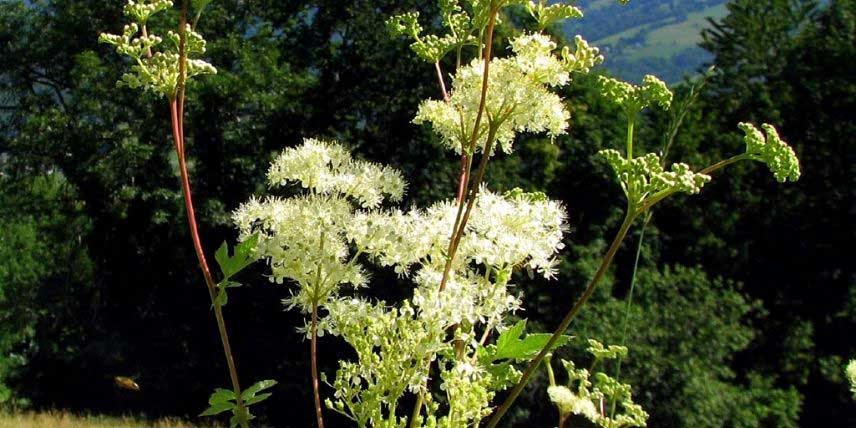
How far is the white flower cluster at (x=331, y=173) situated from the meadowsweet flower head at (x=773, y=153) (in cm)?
68

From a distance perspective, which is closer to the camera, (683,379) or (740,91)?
(683,379)

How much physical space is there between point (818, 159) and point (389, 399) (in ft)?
65.2

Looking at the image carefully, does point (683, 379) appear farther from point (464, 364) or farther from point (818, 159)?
point (464, 364)

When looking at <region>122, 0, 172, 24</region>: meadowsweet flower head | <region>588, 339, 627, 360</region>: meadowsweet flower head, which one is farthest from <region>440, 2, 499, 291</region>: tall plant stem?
<region>122, 0, 172, 24</region>: meadowsweet flower head

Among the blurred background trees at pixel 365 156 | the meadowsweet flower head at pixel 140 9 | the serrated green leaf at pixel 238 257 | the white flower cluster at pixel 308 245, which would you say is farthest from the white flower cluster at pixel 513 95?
the blurred background trees at pixel 365 156

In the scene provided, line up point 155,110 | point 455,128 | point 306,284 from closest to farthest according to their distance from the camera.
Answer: point 306,284
point 455,128
point 155,110

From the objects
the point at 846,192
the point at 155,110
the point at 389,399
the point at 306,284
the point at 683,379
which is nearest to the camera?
the point at 389,399

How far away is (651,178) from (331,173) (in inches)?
25.2

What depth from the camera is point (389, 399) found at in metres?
1.63

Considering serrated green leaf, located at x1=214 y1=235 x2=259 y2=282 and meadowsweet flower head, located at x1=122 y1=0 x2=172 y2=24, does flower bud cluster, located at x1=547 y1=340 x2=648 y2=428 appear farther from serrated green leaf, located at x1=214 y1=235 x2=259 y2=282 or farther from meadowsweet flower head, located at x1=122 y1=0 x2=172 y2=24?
meadowsweet flower head, located at x1=122 y1=0 x2=172 y2=24

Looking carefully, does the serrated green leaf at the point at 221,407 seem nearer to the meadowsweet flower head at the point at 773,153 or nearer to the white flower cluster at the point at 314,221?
the white flower cluster at the point at 314,221

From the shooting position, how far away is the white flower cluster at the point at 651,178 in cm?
155

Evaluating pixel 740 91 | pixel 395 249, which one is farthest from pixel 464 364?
pixel 740 91

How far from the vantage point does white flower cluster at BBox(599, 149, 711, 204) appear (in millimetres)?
1551
